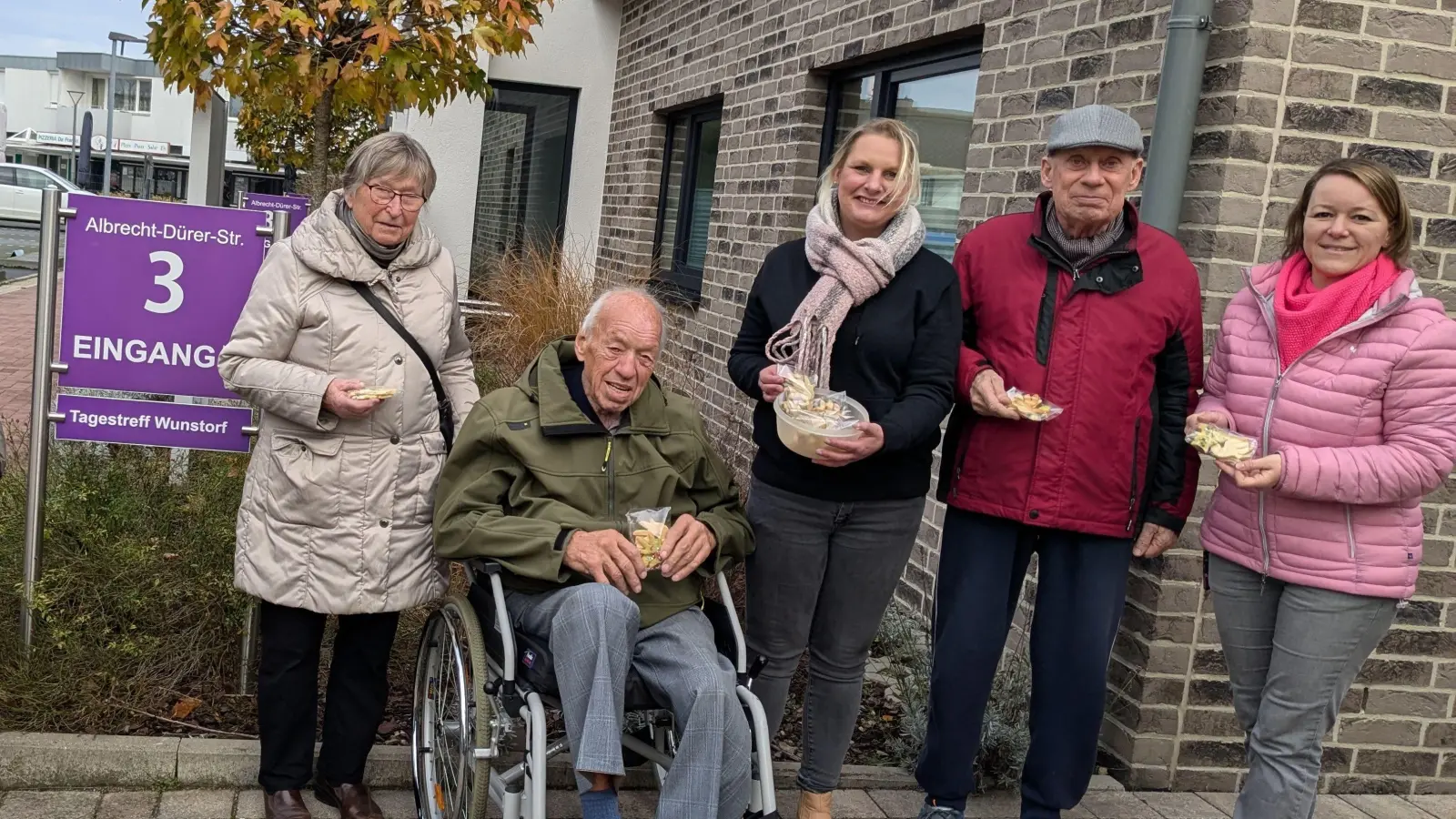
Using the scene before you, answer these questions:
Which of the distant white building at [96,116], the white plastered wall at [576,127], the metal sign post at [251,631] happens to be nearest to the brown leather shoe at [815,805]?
the metal sign post at [251,631]

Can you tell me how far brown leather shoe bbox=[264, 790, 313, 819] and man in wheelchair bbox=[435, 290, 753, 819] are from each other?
2.63 ft

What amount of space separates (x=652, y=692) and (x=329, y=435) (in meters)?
1.00

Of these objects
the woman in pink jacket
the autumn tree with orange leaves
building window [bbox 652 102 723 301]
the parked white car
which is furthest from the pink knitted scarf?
the parked white car

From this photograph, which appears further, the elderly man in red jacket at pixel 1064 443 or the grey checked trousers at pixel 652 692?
the elderly man in red jacket at pixel 1064 443

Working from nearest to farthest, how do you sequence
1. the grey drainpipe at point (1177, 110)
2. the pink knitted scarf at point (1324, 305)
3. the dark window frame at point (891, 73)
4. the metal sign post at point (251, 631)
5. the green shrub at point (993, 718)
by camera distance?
the pink knitted scarf at point (1324, 305)
the grey drainpipe at point (1177, 110)
the metal sign post at point (251, 631)
the green shrub at point (993, 718)
the dark window frame at point (891, 73)

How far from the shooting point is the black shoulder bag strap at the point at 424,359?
10.4ft

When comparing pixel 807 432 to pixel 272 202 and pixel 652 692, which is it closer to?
pixel 652 692

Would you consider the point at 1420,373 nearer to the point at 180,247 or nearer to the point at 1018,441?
the point at 1018,441

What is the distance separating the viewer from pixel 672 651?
293 centimetres

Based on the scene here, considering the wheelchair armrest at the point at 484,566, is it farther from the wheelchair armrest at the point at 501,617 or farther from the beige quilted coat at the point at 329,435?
the beige quilted coat at the point at 329,435

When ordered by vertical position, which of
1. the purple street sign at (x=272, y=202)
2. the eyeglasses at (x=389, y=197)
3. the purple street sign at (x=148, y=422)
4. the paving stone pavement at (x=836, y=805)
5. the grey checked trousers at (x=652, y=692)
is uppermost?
the eyeglasses at (x=389, y=197)

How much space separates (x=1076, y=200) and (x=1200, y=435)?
2.06ft

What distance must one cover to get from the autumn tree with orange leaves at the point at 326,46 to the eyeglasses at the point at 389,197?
2690 millimetres

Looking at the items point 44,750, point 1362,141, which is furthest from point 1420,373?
point 44,750
